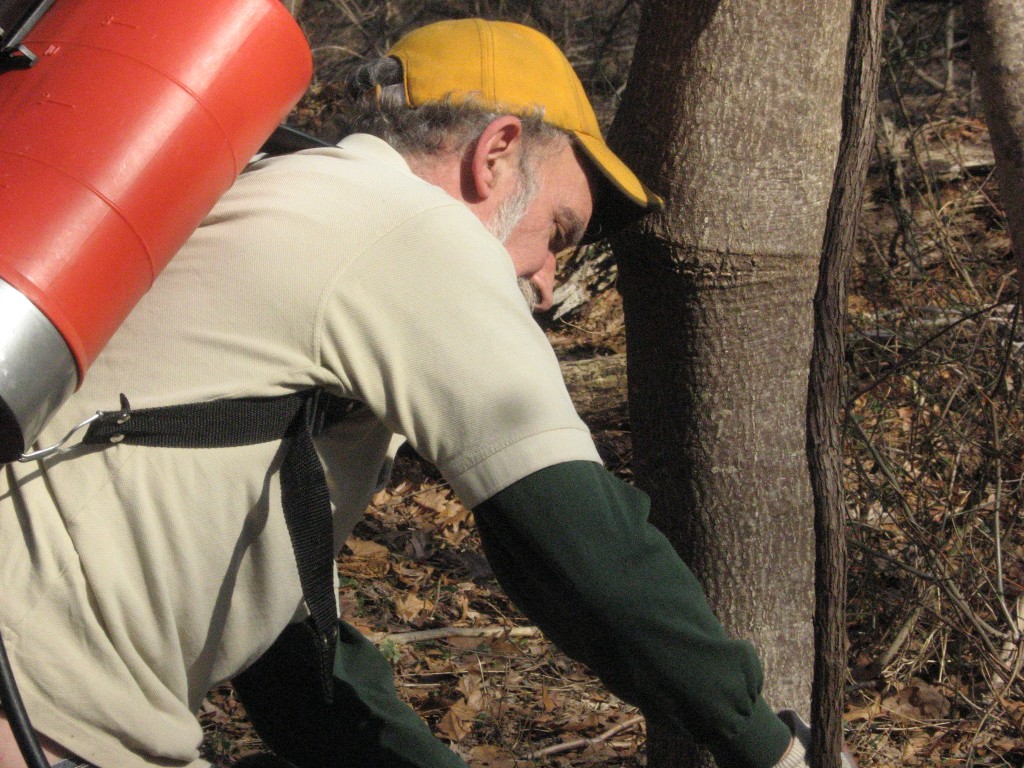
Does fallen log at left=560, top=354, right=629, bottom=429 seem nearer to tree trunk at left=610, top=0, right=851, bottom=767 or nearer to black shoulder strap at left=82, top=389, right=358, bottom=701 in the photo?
tree trunk at left=610, top=0, right=851, bottom=767

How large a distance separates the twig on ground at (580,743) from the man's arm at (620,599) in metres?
1.73

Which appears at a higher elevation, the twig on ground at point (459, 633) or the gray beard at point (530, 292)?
the gray beard at point (530, 292)

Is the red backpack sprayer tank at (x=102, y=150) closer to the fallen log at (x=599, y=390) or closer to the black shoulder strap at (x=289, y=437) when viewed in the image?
the black shoulder strap at (x=289, y=437)

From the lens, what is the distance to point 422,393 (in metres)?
1.47

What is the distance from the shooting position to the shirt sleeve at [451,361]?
1.46m

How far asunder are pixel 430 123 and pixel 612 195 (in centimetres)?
42

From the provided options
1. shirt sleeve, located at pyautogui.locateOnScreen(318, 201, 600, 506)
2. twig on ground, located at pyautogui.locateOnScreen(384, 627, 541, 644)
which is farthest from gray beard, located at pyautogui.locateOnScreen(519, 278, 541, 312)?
twig on ground, located at pyautogui.locateOnScreen(384, 627, 541, 644)

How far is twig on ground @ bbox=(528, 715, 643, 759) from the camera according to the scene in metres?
3.24

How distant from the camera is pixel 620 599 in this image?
147 cm

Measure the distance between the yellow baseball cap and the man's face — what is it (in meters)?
0.05

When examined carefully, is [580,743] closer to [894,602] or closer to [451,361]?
[894,602]

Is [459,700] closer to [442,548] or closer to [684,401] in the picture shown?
[442,548]

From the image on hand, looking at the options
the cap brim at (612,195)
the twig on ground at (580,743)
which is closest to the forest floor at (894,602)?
the twig on ground at (580,743)

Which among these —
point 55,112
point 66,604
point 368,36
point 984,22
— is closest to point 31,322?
point 55,112
